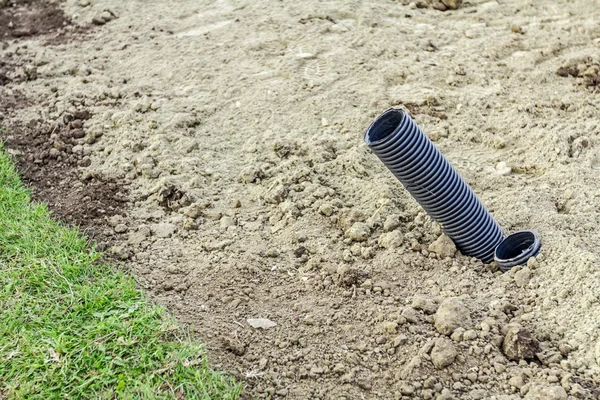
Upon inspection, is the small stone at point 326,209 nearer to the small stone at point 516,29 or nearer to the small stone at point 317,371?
the small stone at point 317,371

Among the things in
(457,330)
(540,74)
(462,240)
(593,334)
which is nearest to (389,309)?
(457,330)

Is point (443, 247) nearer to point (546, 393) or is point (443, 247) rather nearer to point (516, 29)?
point (546, 393)

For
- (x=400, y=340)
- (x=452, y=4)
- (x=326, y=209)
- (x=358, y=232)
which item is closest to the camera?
(x=400, y=340)

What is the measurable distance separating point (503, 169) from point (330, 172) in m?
0.91

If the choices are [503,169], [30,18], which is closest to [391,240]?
[503,169]

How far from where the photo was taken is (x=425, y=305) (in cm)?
292

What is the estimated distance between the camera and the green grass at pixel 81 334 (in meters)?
2.67

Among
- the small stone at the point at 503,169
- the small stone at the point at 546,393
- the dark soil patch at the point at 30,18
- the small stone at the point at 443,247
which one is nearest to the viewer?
the small stone at the point at 546,393

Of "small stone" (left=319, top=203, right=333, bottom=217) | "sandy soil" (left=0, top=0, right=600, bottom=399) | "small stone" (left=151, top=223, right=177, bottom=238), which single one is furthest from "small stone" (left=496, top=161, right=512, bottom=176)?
"small stone" (left=151, top=223, right=177, bottom=238)

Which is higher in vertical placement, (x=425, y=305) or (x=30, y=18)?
(x=30, y=18)

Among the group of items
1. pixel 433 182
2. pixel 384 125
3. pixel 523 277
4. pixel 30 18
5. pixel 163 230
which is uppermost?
pixel 384 125

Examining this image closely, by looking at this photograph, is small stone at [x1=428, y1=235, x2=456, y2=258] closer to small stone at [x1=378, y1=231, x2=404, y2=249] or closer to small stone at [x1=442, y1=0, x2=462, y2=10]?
small stone at [x1=378, y1=231, x2=404, y2=249]

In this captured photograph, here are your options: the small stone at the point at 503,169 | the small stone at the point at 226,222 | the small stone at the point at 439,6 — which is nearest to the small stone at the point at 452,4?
the small stone at the point at 439,6

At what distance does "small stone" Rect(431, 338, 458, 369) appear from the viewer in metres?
2.64
